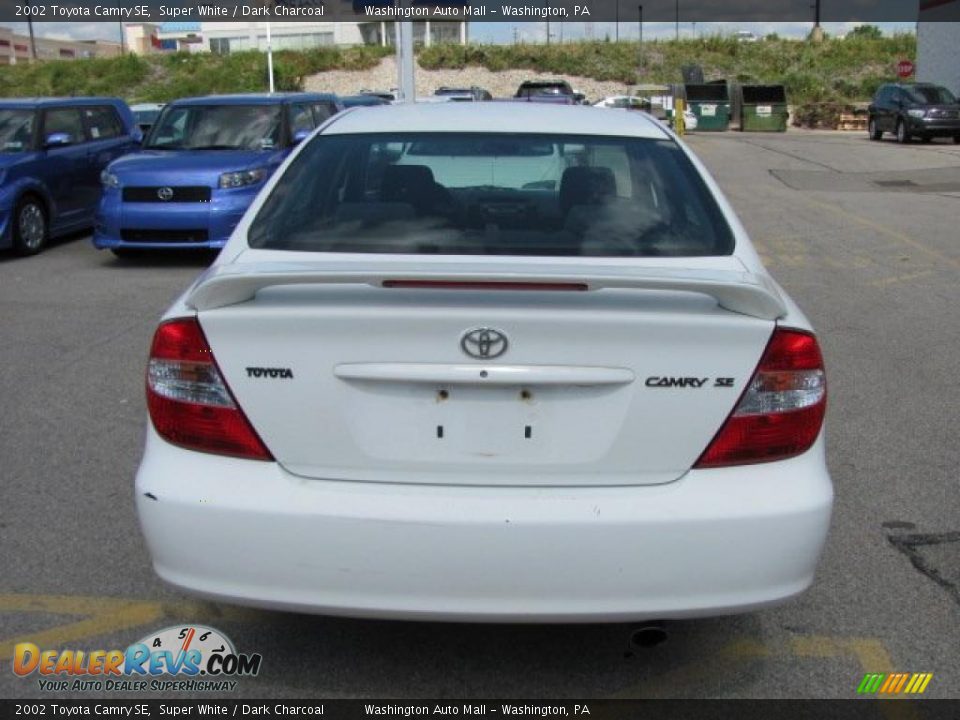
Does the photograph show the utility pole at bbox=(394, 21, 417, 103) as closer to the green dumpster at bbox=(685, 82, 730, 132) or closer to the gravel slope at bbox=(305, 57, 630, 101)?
the green dumpster at bbox=(685, 82, 730, 132)

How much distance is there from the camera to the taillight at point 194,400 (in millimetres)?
2930

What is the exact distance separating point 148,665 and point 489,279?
171cm

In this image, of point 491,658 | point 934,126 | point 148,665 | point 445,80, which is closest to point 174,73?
point 445,80

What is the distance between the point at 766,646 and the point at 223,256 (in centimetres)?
215

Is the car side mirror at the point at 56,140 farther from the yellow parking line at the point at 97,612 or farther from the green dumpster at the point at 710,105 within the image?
the green dumpster at the point at 710,105

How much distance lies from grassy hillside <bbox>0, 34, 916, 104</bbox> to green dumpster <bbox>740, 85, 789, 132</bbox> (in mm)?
17744

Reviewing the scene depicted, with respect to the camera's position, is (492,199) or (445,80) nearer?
(492,199)

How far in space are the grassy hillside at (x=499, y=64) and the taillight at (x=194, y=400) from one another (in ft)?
196

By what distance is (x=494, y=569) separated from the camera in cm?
280

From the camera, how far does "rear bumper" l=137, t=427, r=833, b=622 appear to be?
2.79 meters

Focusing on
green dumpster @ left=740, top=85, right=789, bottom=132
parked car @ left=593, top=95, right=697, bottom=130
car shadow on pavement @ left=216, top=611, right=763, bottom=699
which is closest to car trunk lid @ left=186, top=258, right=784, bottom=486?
car shadow on pavement @ left=216, top=611, right=763, bottom=699

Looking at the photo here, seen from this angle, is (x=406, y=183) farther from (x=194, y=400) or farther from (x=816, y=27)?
(x=816, y=27)

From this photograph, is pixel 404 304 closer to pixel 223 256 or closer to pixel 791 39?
pixel 223 256

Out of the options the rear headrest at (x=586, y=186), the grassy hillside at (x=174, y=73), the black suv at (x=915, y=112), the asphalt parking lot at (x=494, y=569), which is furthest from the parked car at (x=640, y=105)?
the rear headrest at (x=586, y=186)
